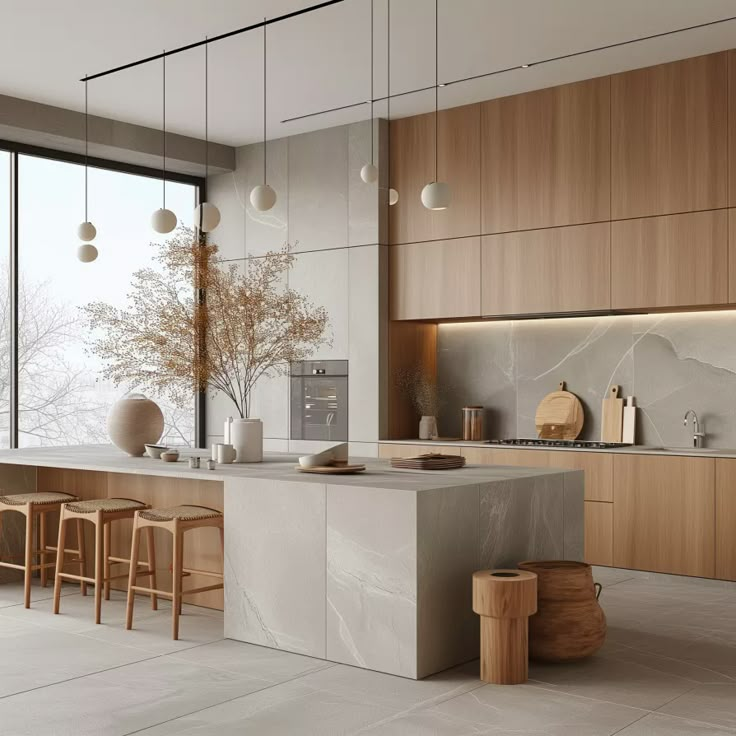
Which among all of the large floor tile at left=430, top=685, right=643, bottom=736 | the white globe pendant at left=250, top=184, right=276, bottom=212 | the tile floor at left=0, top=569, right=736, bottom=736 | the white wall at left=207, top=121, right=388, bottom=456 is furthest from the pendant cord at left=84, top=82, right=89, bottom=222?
the large floor tile at left=430, top=685, right=643, bottom=736

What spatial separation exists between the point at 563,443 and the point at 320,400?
200 cm

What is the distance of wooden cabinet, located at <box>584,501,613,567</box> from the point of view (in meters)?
6.12

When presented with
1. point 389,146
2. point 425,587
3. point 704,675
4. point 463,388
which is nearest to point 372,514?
point 425,587

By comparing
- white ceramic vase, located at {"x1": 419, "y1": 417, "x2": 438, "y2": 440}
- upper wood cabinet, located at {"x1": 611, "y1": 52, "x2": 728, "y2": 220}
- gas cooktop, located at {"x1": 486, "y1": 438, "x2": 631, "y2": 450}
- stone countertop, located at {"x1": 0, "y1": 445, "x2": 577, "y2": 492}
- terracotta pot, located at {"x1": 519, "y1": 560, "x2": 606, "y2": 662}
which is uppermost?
upper wood cabinet, located at {"x1": 611, "y1": 52, "x2": 728, "y2": 220}

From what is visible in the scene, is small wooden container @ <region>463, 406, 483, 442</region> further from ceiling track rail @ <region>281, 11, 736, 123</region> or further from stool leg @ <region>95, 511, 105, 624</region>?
stool leg @ <region>95, 511, 105, 624</region>

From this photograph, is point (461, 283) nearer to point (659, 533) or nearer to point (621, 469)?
point (621, 469)

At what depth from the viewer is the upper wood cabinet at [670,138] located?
5805 mm

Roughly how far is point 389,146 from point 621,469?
2.98 meters

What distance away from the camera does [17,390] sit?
712 cm

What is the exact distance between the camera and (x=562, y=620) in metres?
4.03

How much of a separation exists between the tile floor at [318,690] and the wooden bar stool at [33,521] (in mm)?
444

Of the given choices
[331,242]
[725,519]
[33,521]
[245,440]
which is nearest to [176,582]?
[245,440]

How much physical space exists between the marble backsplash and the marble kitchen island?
6.05 feet

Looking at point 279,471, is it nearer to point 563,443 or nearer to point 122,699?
point 122,699
